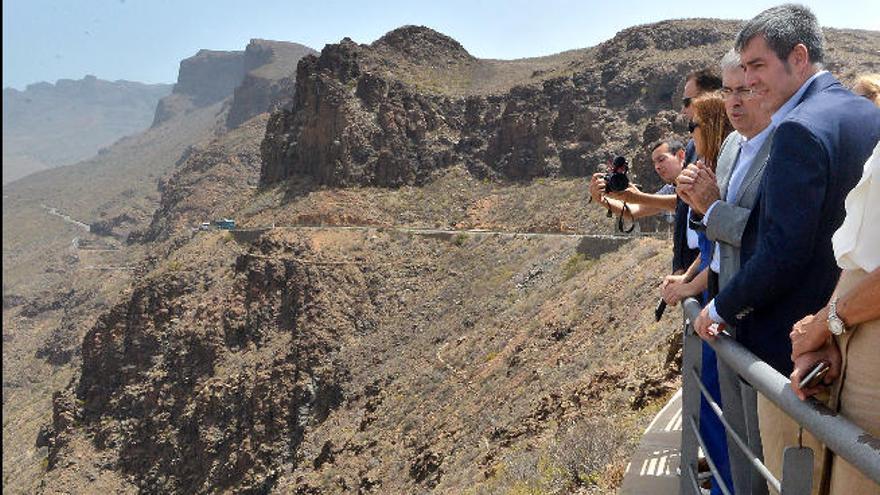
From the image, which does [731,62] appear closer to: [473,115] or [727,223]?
[727,223]

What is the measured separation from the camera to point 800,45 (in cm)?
299

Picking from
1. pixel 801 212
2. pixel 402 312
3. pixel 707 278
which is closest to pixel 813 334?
pixel 801 212

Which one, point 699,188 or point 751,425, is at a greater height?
point 699,188

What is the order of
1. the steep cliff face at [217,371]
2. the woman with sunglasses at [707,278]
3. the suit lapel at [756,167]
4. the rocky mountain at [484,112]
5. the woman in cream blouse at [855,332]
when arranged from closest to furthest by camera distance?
the woman in cream blouse at [855,332], the suit lapel at [756,167], the woman with sunglasses at [707,278], the steep cliff face at [217,371], the rocky mountain at [484,112]

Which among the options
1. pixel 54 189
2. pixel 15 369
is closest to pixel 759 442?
pixel 15 369

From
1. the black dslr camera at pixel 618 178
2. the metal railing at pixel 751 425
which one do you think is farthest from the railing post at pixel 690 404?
the black dslr camera at pixel 618 178

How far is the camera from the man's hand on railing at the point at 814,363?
6.70 feet

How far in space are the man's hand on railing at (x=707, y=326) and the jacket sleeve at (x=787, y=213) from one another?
18 cm

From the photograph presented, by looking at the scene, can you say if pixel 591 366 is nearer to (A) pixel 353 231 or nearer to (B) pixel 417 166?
(A) pixel 353 231

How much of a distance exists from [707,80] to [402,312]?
31742 mm

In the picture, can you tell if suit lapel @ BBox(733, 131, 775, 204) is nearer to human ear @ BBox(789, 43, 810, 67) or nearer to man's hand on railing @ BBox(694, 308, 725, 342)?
human ear @ BBox(789, 43, 810, 67)

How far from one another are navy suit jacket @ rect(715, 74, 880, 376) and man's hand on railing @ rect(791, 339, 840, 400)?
53 cm

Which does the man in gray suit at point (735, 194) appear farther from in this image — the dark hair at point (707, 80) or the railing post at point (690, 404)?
the dark hair at point (707, 80)

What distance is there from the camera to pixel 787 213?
101 inches
